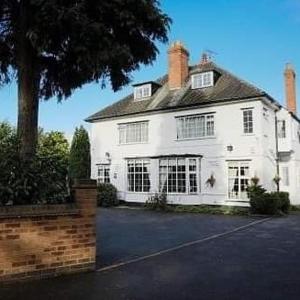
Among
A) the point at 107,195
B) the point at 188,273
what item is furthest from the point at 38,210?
the point at 107,195

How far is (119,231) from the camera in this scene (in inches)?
590

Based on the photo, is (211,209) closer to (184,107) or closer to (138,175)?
(138,175)

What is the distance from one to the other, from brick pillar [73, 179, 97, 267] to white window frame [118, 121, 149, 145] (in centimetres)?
2132

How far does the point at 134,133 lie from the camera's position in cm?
3020

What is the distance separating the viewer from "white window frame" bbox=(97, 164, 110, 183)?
3150 cm

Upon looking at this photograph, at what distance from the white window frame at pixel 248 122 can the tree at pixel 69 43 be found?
1565 centimetres

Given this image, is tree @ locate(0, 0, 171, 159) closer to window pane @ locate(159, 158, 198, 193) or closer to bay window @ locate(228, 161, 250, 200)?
bay window @ locate(228, 161, 250, 200)

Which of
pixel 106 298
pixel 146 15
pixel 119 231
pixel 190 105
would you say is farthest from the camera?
pixel 190 105

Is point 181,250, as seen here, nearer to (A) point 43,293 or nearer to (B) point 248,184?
(A) point 43,293

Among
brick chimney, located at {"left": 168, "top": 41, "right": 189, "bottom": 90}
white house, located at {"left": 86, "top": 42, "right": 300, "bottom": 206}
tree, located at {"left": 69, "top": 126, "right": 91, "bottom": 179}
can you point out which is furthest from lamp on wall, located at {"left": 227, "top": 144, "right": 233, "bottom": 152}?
tree, located at {"left": 69, "top": 126, "right": 91, "bottom": 179}

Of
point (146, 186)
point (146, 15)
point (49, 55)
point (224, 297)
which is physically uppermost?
point (146, 15)

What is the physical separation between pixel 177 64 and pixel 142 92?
3388 mm

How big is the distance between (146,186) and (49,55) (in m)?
19.5

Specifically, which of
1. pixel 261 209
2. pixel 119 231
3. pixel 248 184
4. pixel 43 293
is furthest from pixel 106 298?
pixel 248 184
